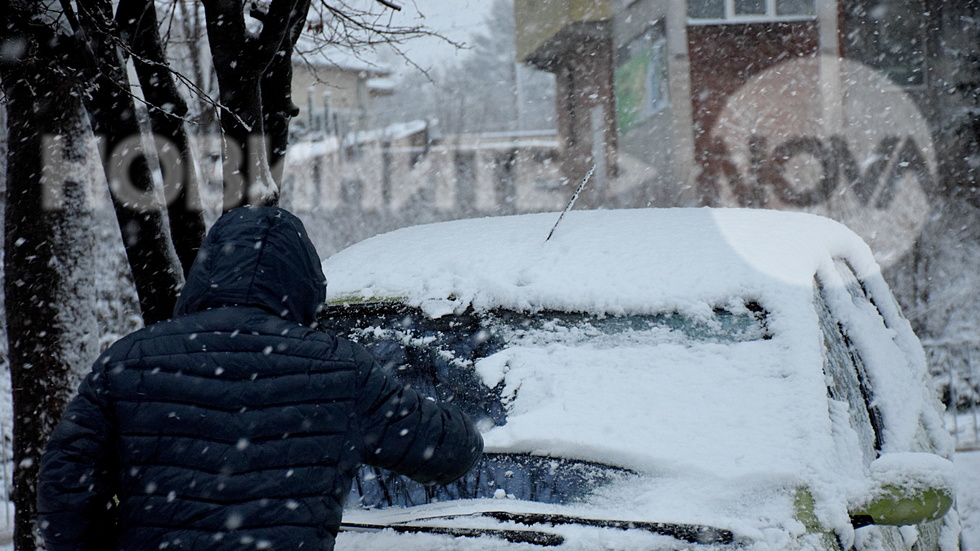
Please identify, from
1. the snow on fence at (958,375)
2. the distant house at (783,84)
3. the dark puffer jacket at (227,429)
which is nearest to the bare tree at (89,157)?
the dark puffer jacket at (227,429)

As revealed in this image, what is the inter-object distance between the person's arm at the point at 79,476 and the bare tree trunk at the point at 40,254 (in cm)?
345

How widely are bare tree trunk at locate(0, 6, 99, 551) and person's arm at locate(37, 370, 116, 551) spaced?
3.45 meters

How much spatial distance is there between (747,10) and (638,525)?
648 inches

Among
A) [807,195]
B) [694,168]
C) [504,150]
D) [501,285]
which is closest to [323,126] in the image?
[504,150]

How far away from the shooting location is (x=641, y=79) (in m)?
Answer: 18.3

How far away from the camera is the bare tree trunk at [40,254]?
16.1 ft

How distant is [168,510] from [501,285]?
4.28 feet

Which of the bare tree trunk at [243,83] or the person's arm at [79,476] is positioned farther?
the bare tree trunk at [243,83]

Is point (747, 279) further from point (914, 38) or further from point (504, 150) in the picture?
point (504, 150)

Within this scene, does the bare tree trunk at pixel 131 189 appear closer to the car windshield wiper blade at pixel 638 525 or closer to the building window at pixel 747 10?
the car windshield wiper blade at pixel 638 525

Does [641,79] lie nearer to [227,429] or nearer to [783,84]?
[783,84]

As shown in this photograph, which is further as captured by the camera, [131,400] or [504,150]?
[504,150]

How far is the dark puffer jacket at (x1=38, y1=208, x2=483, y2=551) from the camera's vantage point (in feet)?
5.80

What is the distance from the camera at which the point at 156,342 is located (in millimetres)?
1858
